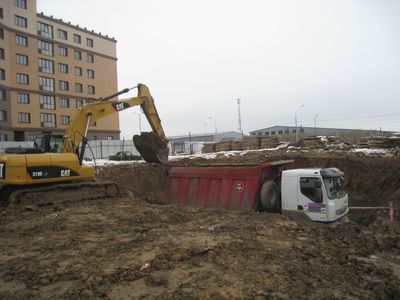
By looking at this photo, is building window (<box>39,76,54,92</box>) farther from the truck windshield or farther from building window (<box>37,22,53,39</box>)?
the truck windshield

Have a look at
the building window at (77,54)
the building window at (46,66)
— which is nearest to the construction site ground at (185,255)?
the building window at (46,66)

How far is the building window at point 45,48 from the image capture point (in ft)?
179

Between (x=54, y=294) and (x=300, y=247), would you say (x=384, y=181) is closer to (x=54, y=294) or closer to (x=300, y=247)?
(x=300, y=247)

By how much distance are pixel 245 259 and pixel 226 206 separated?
5786mm

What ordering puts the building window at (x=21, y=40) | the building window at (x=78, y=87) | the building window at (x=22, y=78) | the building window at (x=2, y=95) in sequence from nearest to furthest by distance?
the building window at (x=2, y=95), the building window at (x=21, y=40), the building window at (x=22, y=78), the building window at (x=78, y=87)

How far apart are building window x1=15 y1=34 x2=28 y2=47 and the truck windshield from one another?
53.5 meters

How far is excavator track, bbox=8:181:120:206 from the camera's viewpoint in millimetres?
11375

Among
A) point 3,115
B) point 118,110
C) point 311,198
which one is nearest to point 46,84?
point 3,115

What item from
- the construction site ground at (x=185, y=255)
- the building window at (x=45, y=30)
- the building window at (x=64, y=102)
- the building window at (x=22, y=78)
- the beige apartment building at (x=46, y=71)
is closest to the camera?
the construction site ground at (x=185, y=255)

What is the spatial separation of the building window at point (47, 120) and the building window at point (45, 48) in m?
9.79

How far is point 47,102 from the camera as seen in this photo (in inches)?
2174

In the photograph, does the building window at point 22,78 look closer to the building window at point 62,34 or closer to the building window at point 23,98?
the building window at point 23,98

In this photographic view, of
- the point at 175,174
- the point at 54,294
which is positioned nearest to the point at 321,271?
the point at 54,294

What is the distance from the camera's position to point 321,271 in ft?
19.1
